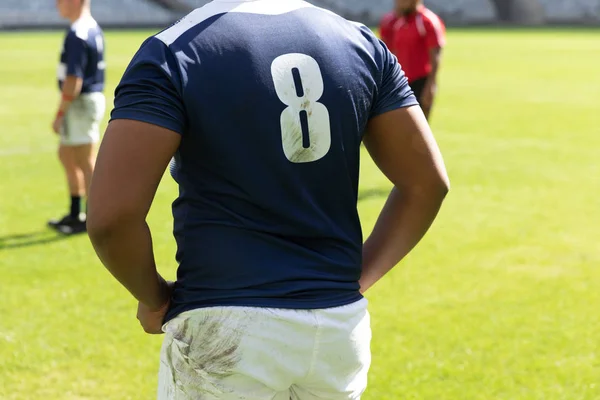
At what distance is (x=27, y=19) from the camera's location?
4400 cm

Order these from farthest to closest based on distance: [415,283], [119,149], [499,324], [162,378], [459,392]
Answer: [415,283]
[499,324]
[459,392]
[162,378]
[119,149]

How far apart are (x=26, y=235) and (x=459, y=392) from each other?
433cm

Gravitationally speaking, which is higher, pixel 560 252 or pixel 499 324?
pixel 499 324

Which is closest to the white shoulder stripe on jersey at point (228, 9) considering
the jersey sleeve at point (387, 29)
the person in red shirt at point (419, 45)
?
the person in red shirt at point (419, 45)

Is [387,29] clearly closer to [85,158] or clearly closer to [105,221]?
[85,158]

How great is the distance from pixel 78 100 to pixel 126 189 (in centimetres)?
553

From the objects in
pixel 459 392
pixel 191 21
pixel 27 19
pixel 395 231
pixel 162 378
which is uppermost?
pixel 191 21

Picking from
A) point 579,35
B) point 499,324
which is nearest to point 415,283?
point 499,324

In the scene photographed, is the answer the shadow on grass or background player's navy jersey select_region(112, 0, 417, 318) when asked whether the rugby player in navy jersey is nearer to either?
background player's navy jersey select_region(112, 0, 417, 318)

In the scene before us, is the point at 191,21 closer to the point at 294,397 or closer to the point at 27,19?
the point at 294,397

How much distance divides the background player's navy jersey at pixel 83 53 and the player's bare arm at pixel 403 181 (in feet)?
16.5

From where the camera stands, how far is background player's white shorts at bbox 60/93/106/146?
713 centimetres

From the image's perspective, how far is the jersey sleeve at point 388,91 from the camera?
2102mm

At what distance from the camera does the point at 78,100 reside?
281 inches
